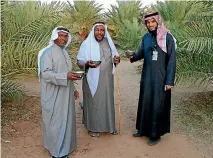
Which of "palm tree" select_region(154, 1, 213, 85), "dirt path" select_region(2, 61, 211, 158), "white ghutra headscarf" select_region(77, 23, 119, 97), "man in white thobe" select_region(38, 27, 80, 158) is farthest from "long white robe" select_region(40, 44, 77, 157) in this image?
"palm tree" select_region(154, 1, 213, 85)

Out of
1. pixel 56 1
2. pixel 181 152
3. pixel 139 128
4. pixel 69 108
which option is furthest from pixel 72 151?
pixel 56 1

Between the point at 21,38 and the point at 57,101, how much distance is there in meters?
1.75

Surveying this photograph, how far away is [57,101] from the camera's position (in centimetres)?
386

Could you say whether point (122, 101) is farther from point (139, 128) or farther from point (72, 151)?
point (72, 151)

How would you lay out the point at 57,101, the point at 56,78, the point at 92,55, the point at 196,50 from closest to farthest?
the point at 56,78, the point at 57,101, the point at 92,55, the point at 196,50

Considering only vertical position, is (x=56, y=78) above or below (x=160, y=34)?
below

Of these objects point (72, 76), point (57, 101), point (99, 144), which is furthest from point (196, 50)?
point (57, 101)

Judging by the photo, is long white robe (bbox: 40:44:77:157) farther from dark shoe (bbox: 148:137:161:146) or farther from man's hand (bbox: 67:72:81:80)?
dark shoe (bbox: 148:137:161:146)

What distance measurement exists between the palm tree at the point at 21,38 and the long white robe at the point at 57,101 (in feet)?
3.24

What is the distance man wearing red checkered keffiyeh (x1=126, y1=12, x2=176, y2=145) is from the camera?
169 inches

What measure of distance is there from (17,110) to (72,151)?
190 cm

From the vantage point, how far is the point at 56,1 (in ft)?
18.0

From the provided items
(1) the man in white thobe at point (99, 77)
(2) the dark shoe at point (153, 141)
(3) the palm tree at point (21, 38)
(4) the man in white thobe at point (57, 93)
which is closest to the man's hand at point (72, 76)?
(4) the man in white thobe at point (57, 93)

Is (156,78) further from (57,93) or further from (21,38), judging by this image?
(21,38)
